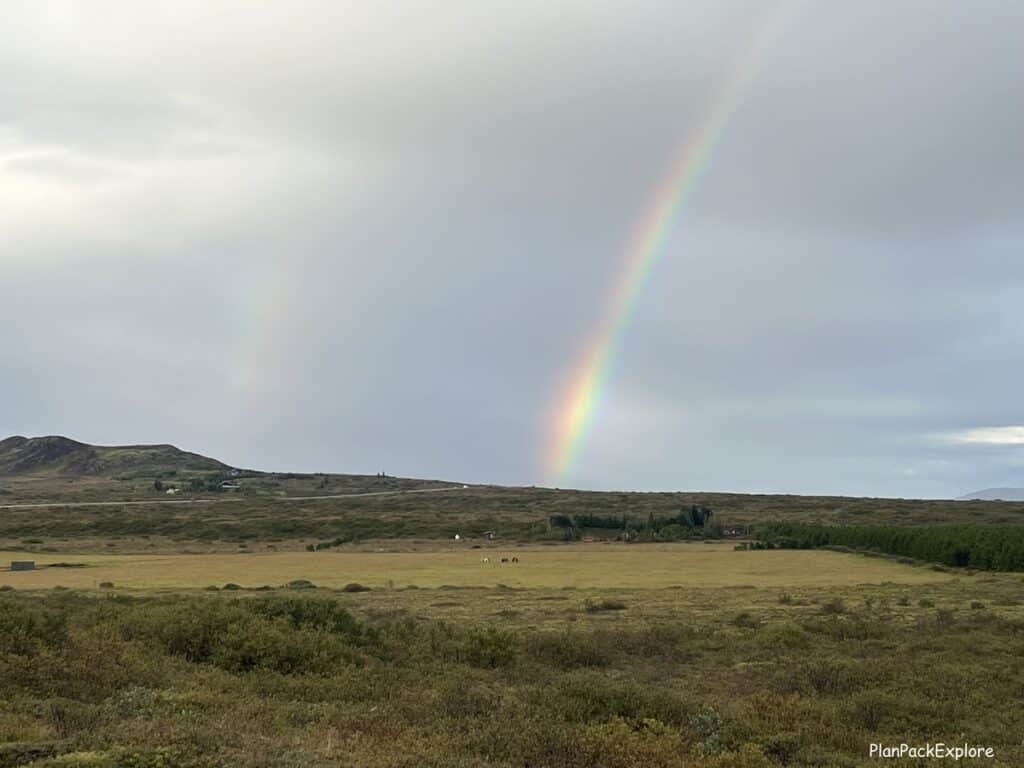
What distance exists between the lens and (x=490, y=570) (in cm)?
6531

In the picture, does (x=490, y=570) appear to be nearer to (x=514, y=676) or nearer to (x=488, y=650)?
(x=488, y=650)

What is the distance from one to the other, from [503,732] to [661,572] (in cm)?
5301

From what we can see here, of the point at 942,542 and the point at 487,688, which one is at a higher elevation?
the point at 942,542

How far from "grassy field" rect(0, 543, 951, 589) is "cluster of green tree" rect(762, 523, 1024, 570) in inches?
124

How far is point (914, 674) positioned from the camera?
18.2m

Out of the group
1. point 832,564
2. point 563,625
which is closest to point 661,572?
point 832,564

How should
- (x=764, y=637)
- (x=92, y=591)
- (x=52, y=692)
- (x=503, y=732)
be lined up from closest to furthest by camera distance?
(x=503, y=732) → (x=52, y=692) → (x=764, y=637) → (x=92, y=591)

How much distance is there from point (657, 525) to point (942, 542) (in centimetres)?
5817

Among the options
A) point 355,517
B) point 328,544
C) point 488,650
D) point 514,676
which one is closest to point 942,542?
point 488,650

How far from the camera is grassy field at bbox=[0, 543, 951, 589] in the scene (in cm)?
5334

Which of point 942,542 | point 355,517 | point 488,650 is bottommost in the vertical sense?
point 355,517

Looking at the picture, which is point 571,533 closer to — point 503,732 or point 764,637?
point 764,637

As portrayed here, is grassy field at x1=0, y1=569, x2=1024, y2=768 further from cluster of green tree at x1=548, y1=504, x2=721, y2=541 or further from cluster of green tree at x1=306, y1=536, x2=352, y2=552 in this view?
cluster of green tree at x1=548, y1=504, x2=721, y2=541

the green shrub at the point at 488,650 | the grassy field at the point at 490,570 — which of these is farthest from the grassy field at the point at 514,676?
the grassy field at the point at 490,570
